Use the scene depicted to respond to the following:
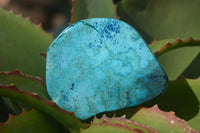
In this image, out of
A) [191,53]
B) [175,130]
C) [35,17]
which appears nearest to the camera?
[175,130]

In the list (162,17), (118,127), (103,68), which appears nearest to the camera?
(118,127)

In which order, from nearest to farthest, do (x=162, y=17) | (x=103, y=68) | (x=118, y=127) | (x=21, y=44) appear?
1. (x=118, y=127)
2. (x=103, y=68)
3. (x=21, y=44)
4. (x=162, y=17)

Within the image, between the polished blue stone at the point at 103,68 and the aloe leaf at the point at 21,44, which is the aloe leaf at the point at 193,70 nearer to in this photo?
the polished blue stone at the point at 103,68

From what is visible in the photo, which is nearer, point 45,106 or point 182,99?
point 45,106

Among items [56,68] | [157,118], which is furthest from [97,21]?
[157,118]

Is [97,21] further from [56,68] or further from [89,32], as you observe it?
[56,68]

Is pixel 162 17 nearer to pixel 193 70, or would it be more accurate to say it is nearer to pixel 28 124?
pixel 193 70

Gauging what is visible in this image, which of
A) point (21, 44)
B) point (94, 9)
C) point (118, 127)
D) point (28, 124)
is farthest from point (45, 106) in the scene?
point (94, 9)
